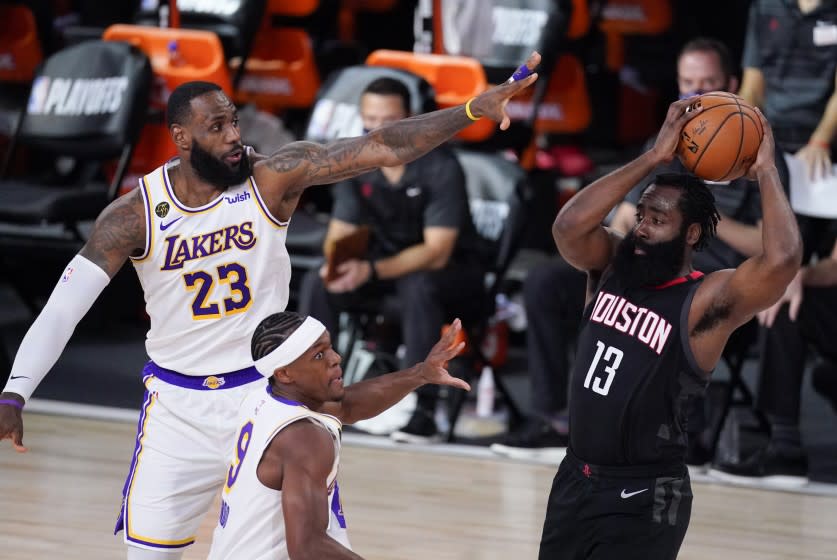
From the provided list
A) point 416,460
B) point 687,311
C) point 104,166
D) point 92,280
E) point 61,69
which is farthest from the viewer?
point 104,166

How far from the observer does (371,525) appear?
548 centimetres

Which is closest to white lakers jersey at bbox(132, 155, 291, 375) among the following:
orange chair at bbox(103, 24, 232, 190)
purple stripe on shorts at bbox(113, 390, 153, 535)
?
purple stripe on shorts at bbox(113, 390, 153, 535)

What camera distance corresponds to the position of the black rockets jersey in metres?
3.85

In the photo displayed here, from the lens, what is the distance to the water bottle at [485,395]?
7012 mm

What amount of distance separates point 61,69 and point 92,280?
4.20 meters

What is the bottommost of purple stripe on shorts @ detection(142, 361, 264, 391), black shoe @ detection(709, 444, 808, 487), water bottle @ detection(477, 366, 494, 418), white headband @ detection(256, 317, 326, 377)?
water bottle @ detection(477, 366, 494, 418)

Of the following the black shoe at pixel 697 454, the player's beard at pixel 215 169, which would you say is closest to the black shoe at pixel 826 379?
the black shoe at pixel 697 454

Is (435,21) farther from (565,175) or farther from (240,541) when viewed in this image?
(240,541)

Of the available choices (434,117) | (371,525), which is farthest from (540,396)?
(434,117)

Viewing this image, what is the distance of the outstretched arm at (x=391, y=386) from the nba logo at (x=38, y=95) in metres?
4.74

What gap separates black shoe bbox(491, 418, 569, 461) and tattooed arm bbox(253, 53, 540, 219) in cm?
243

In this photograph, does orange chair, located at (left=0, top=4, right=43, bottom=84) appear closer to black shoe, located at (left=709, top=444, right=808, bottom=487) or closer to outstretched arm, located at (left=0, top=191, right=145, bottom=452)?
black shoe, located at (left=709, top=444, right=808, bottom=487)

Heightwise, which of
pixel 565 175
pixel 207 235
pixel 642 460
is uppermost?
pixel 207 235

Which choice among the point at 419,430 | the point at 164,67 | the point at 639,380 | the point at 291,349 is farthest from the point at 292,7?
the point at 291,349
